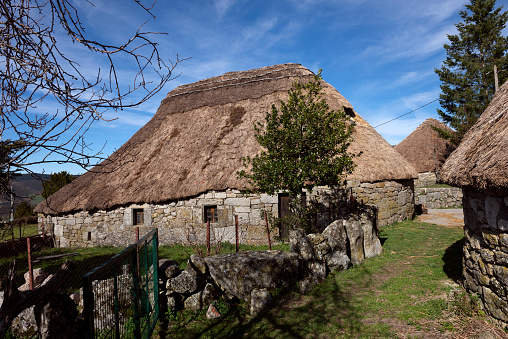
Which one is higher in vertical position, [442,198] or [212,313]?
[442,198]

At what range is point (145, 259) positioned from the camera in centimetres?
465

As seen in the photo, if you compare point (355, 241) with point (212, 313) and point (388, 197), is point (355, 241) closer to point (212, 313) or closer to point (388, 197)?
point (212, 313)

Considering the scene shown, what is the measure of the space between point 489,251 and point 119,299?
5258 millimetres

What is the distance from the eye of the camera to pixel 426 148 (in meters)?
30.2

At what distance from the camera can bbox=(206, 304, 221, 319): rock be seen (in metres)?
5.48

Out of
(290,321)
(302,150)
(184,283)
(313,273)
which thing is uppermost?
(302,150)

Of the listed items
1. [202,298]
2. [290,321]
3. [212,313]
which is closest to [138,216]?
[202,298]

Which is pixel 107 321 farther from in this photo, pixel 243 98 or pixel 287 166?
pixel 243 98

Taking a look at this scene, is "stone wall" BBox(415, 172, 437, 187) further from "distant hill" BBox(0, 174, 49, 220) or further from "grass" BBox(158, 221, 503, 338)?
"distant hill" BBox(0, 174, 49, 220)

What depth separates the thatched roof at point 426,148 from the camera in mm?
29172

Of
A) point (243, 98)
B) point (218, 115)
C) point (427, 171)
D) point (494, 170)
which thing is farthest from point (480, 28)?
point (494, 170)

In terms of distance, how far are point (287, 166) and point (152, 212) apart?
302 inches

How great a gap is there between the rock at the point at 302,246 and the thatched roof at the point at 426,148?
27.4m

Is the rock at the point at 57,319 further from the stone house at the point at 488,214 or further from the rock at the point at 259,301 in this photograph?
the stone house at the point at 488,214
